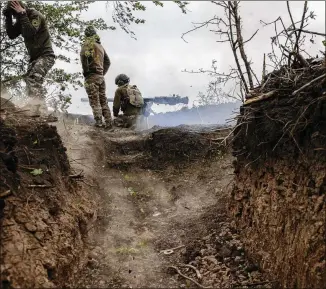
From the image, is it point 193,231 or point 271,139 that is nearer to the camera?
point 271,139

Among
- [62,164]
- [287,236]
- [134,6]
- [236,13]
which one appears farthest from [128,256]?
[236,13]

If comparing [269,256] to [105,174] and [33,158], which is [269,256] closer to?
[33,158]

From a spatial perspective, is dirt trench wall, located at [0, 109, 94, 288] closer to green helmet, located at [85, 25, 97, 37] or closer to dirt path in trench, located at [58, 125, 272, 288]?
dirt path in trench, located at [58, 125, 272, 288]

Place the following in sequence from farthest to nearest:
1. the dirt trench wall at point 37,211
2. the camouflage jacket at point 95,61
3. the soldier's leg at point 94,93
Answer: the soldier's leg at point 94,93 < the camouflage jacket at point 95,61 < the dirt trench wall at point 37,211

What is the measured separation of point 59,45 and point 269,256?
5.94 metres

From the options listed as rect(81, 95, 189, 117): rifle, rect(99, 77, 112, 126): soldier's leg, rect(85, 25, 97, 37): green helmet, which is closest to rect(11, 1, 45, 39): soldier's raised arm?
rect(85, 25, 97, 37): green helmet

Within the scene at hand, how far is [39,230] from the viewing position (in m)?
3.75

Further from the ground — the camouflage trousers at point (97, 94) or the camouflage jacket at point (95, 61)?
the camouflage jacket at point (95, 61)

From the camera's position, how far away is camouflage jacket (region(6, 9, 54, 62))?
255 inches

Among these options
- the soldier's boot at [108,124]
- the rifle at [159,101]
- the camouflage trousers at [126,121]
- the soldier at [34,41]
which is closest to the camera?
the soldier at [34,41]

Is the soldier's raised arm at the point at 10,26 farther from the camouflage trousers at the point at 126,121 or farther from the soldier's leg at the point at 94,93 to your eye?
the camouflage trousers at the point at 126,121

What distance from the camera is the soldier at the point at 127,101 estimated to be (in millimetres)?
11055

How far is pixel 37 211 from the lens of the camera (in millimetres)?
3951

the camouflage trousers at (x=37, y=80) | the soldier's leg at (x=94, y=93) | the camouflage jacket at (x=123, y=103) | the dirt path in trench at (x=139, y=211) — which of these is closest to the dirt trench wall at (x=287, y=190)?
the dirt path in trench at (x=139, y=211)
